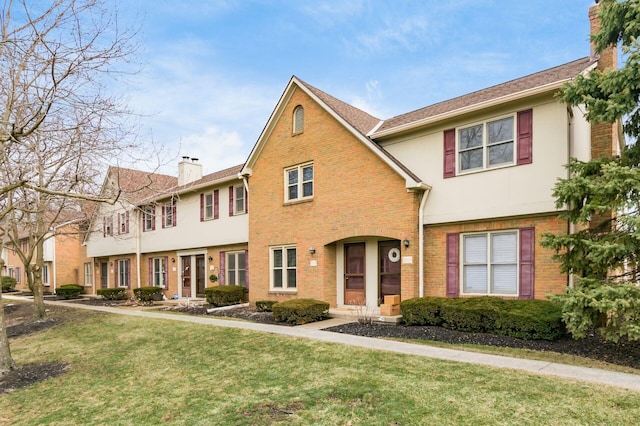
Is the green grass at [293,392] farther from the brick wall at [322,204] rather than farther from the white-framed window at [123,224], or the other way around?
the white-framed window at [123,224]

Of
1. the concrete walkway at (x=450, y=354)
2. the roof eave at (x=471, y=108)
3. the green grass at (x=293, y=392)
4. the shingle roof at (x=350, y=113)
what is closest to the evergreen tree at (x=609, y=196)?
the concrete walkway at (x=450, y=354)

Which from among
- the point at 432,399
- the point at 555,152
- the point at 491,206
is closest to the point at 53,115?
the point at 432,399

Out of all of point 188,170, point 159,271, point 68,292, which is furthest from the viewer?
point 68,292

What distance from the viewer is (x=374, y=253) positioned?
1439 centimetres

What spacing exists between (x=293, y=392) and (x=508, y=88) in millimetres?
10604

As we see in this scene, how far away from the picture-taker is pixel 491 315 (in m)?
9.95

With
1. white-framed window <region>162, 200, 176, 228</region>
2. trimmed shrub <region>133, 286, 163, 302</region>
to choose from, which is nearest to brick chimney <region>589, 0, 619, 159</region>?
white-framed window <region>162, 200, 176, 228</region>

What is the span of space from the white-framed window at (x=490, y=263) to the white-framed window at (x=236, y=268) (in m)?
10.7

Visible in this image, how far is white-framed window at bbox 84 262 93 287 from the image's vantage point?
3247 cm

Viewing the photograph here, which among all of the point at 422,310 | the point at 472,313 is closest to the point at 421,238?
the point at 422,310

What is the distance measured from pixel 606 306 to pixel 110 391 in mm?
8744

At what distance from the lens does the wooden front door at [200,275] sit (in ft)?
72.8

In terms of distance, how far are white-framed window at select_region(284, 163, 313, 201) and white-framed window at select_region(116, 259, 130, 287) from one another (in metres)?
16.6

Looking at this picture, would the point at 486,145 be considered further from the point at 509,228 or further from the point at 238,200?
the point at 238,200
